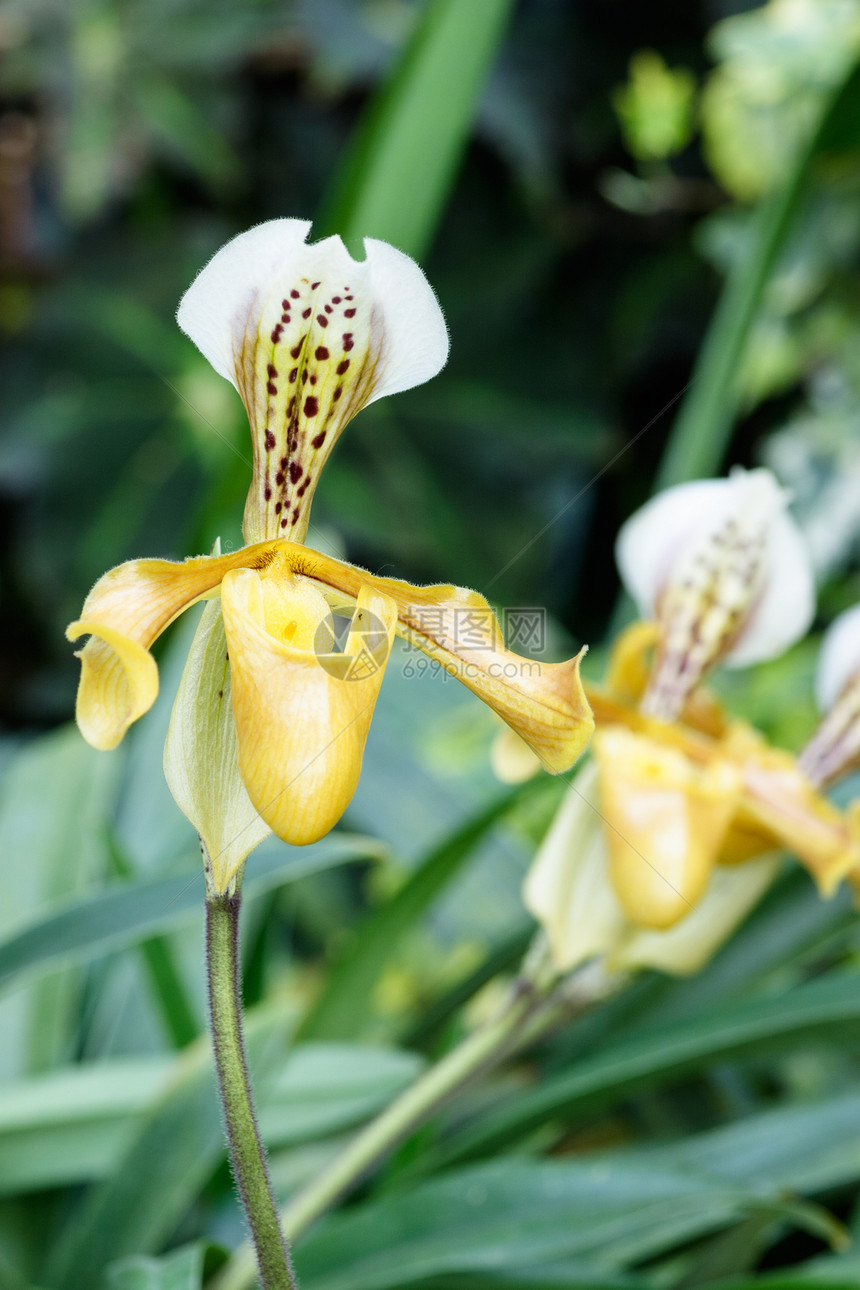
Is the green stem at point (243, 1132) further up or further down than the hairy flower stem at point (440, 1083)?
further down

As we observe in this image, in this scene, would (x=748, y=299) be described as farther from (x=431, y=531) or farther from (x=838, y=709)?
(x=431, y=531)

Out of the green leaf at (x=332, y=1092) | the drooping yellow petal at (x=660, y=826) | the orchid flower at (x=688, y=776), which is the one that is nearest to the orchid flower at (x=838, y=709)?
the orchid flower at (x=688, y=776)

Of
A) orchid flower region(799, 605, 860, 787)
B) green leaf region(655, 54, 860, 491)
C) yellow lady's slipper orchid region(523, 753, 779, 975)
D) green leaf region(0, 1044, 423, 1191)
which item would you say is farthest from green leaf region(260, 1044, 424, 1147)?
green leaf region(655, 54, 860, 491)

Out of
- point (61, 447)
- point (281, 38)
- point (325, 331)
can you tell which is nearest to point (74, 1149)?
point (325, 331)

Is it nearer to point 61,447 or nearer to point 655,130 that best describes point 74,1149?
point 61,447

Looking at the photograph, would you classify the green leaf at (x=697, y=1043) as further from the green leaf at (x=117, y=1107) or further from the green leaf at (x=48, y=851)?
the green leaf at (x=48, y=851)

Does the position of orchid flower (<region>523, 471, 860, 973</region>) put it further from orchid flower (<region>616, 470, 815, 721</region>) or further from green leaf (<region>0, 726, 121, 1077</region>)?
green leaf (<region>0, 726, 121, 1077</region>)
